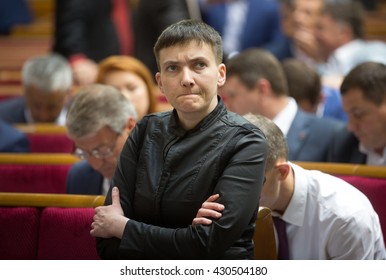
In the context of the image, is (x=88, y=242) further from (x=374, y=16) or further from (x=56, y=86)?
(x=374, y=16)

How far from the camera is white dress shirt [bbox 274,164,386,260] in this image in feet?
8.25

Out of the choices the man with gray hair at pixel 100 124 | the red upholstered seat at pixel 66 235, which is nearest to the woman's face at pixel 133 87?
the man with gray hair at pixel 100 124

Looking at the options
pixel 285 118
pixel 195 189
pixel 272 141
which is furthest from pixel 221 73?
pixel 285 118

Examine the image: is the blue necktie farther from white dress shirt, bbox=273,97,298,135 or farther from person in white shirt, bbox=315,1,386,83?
person in white shirt, bbox=315,1,386,83

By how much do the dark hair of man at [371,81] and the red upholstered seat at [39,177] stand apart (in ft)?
3.93

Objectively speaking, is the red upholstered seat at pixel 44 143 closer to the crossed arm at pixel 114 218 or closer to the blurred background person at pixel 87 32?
the blurred background person at pixel 87 32

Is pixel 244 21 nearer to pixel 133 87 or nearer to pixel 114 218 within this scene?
pixel 133 87

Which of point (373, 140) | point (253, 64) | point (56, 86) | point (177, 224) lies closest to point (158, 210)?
point (177, 224)

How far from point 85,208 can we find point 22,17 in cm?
541

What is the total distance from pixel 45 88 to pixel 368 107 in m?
2.08

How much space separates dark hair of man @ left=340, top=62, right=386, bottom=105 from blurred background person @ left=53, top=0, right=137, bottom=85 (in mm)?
2452

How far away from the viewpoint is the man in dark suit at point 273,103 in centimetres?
370

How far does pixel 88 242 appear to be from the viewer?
2.61 m
